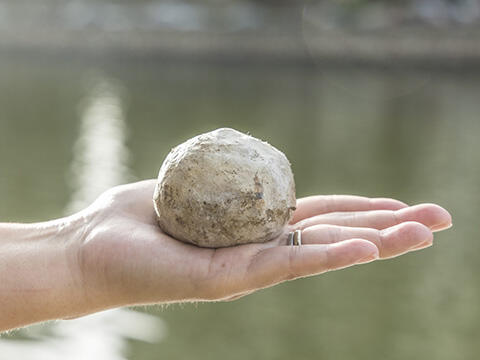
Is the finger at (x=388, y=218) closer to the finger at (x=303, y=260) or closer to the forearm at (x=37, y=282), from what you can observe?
the finger at (x=303, y=260)

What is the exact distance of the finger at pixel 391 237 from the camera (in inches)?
69.9

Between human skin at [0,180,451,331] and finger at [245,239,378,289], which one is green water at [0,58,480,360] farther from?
finger at [245,239,378,289]

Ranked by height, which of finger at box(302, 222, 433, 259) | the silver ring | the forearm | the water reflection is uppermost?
finger at box(302, 222, 433, 259)

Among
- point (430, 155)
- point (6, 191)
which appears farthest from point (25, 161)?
point (430, 155)

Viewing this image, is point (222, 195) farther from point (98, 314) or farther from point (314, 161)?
point (314, 161)

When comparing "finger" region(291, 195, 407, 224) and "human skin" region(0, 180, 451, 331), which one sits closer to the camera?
"human skin" region(0, 180, 451, 331)

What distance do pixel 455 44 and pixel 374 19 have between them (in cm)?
249

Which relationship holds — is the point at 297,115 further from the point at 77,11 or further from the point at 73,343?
the point at 77,11

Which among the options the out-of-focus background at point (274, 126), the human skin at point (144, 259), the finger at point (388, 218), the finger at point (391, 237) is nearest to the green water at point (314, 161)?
the out-of-focus background at point (274, 126)

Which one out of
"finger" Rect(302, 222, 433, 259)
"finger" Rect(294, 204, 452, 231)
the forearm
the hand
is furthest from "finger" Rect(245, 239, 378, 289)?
the forearm

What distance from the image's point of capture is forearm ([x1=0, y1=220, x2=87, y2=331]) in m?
1.84

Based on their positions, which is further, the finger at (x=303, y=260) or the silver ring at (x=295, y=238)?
the silver ring at (x=295, y=238)

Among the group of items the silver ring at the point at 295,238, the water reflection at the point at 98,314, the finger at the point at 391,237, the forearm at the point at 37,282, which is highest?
the finger at the point at 391,237

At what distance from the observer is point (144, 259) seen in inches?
72.0
